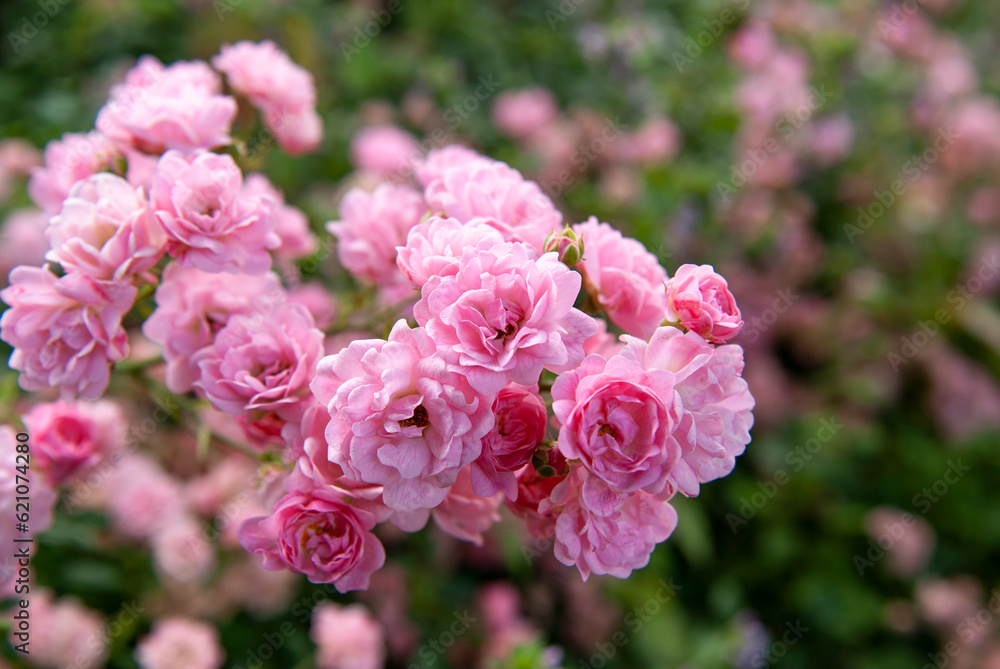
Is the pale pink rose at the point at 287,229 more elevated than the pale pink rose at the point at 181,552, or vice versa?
the pale pink rose at the point at 287,229

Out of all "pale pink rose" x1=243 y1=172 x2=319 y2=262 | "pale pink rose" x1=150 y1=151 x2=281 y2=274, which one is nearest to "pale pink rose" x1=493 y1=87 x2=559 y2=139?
"pale pink rose" x1=243 y1=172 x2=319 y2=262

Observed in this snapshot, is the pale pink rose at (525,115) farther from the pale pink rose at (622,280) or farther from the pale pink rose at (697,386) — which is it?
the pale pink rose at (697,386)

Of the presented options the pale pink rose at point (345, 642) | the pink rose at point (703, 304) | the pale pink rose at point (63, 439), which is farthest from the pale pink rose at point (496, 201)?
the pale pink rose at point (345, 642)

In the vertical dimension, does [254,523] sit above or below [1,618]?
above

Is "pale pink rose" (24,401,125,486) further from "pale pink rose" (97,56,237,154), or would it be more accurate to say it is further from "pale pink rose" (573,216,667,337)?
"pale pink rose" (573,216,667,337)

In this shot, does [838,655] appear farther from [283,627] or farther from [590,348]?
[590,348]

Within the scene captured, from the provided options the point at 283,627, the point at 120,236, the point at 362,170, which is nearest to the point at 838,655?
the point at 283,627
